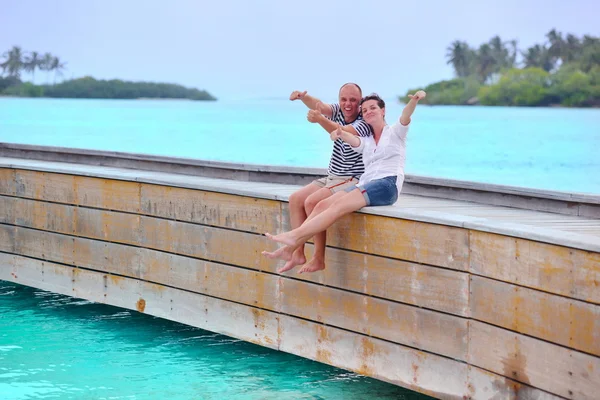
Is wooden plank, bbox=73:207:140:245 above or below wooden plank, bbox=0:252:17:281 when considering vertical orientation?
above

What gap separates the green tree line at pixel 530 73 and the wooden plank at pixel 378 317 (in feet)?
358

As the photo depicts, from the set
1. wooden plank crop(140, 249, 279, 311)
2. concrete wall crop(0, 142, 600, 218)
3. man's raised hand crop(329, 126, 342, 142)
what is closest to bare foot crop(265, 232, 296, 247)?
man's raised hand crop(329, 126, 342, 142)

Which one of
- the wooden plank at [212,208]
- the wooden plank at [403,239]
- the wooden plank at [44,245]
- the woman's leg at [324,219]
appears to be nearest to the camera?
the wooden plank at [403,239]

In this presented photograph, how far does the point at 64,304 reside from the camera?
984 cm

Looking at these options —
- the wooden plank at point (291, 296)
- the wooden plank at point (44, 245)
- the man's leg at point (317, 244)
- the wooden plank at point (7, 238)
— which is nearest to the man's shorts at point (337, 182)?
the man's leg at point (317, 244)

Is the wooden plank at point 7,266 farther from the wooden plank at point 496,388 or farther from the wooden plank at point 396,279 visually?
the wooden plank at point 496,388

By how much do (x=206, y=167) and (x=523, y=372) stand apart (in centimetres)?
469

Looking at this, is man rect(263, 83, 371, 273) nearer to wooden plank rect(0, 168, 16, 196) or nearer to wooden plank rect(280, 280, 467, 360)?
wooden plank rect(280, 280, 467, 360)

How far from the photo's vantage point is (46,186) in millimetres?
9250

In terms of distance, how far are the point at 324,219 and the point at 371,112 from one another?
85 centimetres

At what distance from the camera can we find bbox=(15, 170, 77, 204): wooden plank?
9062mm

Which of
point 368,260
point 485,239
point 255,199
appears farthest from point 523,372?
point 255,199

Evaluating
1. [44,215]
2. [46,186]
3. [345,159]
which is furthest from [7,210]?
[345,159]

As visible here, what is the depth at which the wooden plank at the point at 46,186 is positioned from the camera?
29.7ft
